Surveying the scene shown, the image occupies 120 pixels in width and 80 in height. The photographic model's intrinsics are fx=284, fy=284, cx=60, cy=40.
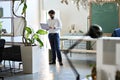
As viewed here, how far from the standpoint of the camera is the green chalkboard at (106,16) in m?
10.3

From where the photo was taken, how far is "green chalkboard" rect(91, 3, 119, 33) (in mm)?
10328

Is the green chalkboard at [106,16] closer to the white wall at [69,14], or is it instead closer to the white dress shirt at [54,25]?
the white wall at [69,14]

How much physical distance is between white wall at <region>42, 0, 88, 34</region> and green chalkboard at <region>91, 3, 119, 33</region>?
2.15 ft

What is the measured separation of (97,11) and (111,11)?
0.53 meters

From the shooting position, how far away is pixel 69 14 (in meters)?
11.5

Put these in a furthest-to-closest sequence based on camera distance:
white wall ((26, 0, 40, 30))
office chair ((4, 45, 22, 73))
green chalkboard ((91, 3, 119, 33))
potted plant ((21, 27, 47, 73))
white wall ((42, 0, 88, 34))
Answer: white wall ((42, 0, 88, 34)), white wall ((26, 0, 40, 30)), green chalkboard ((91, 3, 119, 33)), office chair ((4, 45, 22, 73)), potted plant ((21, 27, 47, 73))

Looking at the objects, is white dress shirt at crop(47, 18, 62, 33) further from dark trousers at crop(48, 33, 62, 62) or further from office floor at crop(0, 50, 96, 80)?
office floor at crop(0, 50, 96, 80)

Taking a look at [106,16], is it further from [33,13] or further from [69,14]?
[33,13]

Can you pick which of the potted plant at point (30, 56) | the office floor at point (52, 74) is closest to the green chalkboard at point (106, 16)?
the office floor at point (52, 74)

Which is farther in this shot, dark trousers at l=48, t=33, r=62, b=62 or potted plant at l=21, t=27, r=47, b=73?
dark trousers at l=48, t=33, r=62, b=62

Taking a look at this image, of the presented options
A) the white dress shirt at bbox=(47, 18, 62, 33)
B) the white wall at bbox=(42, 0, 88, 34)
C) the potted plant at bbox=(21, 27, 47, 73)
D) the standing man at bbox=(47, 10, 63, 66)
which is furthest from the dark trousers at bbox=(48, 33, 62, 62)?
the white wall at bbox=(42, 0, 88, 34)

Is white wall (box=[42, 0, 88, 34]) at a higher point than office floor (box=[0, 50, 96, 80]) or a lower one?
higher

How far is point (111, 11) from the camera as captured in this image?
410 inches

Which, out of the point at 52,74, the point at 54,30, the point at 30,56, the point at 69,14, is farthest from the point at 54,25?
the point at 69,14
